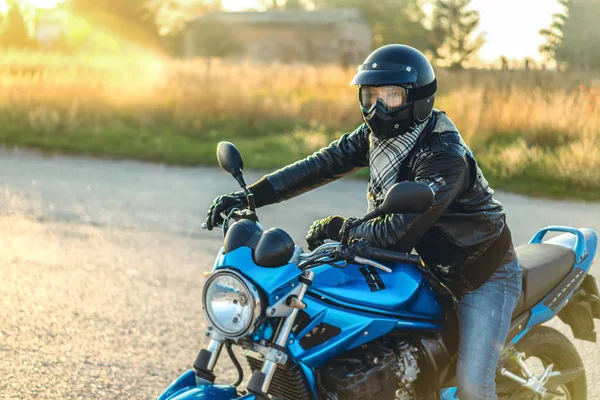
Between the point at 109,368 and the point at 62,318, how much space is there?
0.98 metres

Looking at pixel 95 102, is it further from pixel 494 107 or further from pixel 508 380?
pixel 508 380

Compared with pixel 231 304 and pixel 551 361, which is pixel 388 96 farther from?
pixel 551 361

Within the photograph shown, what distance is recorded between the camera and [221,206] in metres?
3.12

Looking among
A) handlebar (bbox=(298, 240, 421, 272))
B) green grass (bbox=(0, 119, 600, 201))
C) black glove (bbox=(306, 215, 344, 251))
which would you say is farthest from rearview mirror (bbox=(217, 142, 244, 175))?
green grass (bbox=(0, 119, 600, 201))

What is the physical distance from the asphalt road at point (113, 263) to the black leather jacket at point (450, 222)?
189 centimetres

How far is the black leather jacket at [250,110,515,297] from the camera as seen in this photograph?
281cm

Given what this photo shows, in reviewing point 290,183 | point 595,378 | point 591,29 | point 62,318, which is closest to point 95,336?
point 62,318

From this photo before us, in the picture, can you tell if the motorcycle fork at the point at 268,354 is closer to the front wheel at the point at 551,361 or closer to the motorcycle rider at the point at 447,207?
the motorcycle rider at the point at 447,207

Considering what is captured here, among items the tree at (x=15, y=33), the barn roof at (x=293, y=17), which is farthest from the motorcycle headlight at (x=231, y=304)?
the barn roof at (x=293, y=17)

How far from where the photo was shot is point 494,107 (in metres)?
14.5

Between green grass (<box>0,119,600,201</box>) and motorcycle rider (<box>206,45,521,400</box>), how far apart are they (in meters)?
8.07

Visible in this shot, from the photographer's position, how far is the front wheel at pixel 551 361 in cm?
353

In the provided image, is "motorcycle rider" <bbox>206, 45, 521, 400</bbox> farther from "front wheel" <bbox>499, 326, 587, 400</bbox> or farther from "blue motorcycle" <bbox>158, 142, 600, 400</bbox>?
"front wheel" <bbox>499, 326, 587, 400</bbox>

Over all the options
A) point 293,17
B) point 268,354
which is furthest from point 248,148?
point 293,17
